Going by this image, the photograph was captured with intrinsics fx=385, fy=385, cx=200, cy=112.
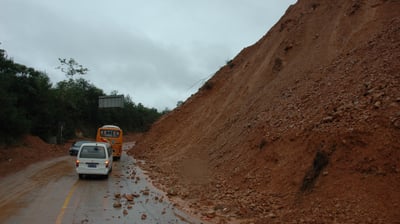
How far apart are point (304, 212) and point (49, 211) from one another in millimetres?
6406

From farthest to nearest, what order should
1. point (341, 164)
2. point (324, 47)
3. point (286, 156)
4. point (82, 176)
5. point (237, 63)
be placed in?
1. point (237, 63)
2. point (324, 47)
3. point (82, 176)
4. point (286, 156)
5. point (341, 164)

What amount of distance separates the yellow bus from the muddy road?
1122 cm

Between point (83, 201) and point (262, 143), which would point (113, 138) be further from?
point (83, 201)

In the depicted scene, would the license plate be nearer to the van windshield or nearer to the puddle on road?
the van windshield

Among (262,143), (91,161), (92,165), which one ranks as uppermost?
(262,143)

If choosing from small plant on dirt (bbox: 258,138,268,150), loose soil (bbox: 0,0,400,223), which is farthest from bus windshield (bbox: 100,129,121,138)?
small plant on dirt (bbox: 258,138,268,150)

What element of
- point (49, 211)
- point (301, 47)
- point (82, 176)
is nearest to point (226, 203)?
point (49, 211)

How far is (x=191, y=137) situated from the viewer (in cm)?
2608

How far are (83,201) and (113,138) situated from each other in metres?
18.1

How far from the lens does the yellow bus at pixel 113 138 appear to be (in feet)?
95.5

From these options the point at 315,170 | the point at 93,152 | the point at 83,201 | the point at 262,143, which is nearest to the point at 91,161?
the point at 93,152

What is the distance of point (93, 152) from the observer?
17375mm

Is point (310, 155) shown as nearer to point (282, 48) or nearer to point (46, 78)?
point (282, 48)

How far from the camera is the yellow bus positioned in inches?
1145
